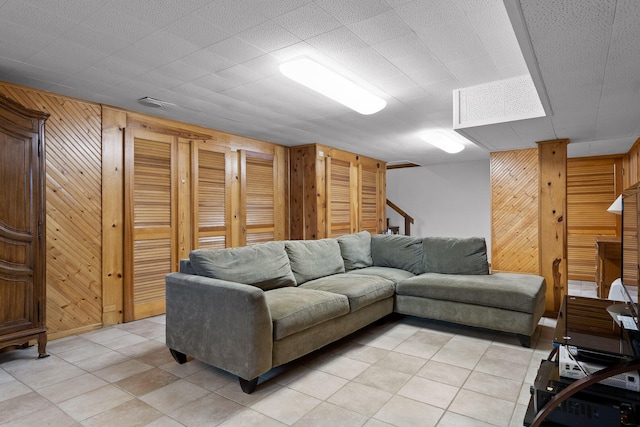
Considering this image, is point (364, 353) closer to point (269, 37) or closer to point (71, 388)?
point (71, 388)

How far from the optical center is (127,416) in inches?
80.0

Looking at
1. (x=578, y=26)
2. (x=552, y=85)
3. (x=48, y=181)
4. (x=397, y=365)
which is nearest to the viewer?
(x=578, y=26)

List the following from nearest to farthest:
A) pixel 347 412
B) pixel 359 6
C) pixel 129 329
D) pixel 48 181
→ pixel 359 6
pixel 347 412
pixel 48 181
pixel 129 329

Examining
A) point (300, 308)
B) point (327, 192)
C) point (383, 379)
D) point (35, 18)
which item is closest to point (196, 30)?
point (35, 18)

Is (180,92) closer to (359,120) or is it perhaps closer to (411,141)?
(359,120)

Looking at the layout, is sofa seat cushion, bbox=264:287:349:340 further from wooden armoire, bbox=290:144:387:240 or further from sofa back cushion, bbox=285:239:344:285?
wooden armoire, bbox=290:144:387:240

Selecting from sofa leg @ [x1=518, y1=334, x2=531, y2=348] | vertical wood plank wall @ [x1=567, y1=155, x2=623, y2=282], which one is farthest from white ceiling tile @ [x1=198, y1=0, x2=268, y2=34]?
vertical wood plank wall @ [x1=567, y1=155, x2=623, y2=282]

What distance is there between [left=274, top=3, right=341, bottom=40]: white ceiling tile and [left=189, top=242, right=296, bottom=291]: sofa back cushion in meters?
1.74

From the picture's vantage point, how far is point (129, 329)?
3611mm

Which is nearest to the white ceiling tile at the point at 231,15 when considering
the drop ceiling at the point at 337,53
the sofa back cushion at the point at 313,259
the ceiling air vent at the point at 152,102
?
the drop ceiling at the point at 337,53

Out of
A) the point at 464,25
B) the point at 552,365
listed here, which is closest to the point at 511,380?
the point at 552,365

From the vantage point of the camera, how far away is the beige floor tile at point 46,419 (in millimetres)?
1963

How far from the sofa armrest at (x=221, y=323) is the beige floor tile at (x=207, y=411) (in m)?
0.18

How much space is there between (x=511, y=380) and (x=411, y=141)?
151 inches
